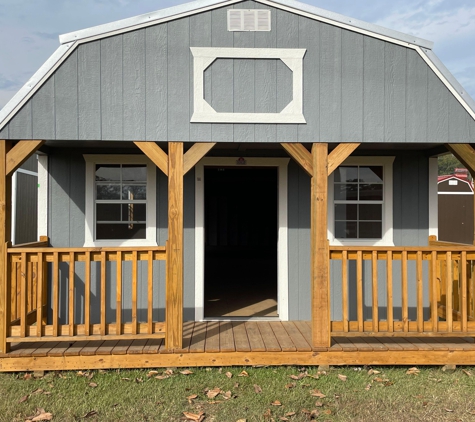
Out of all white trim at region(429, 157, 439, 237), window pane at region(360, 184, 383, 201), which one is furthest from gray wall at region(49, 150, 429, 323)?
window pane at region(360, 184, 383, 201)

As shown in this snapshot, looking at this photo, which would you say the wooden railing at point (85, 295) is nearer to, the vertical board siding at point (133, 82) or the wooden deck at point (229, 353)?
the wooden deck at point (229, 353)

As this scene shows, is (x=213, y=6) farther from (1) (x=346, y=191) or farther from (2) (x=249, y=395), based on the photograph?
(2) (x=249, y=395)

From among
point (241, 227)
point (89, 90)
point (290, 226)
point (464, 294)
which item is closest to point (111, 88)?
point (89, 90)

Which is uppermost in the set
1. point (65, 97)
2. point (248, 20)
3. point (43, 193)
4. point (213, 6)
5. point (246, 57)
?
point (213, 6)

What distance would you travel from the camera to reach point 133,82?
4.38 meters

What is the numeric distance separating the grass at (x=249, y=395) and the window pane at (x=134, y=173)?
2510 millimetres

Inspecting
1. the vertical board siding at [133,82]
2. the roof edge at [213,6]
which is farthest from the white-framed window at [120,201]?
the roof edge at [213,6]

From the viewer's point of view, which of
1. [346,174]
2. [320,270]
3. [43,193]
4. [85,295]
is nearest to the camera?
[85,295]

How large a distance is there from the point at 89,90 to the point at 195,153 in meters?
1.24

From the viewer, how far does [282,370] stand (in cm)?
434

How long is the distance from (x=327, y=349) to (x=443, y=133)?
2.56 m

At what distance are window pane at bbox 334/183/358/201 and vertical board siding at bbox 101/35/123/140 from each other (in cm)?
302

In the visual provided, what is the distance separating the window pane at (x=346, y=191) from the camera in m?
5.87

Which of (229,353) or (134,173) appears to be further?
(134,173)
